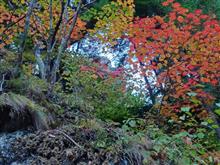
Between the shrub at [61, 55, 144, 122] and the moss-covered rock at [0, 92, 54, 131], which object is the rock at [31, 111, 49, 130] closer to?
the moss-covered rock at [0, 92, 54, 131]

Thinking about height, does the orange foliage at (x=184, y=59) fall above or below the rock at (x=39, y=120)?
above

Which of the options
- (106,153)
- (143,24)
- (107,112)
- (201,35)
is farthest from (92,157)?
(143,24)

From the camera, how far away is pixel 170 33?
230 inches

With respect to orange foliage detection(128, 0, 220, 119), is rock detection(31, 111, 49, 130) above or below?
below

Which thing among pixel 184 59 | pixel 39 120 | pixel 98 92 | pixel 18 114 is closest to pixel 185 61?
pixel 184 59

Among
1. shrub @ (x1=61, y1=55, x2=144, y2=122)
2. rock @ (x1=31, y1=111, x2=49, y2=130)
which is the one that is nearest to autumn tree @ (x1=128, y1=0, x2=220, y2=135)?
shrub @ (x1=61, y1=55, x2=144, y2=122)

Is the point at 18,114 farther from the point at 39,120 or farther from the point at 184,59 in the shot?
the point at 184,59

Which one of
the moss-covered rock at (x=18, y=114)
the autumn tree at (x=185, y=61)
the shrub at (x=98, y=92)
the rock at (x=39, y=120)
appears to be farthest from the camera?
the autumn tree at (x=185, y=61)

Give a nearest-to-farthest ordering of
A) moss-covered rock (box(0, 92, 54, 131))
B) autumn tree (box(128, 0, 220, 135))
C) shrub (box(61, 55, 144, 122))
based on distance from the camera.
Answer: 1. moss-covered rock (box(0, 92, 54, 131))
2. shrub (box(61, 55, 144, 122))
3. autumn tree (box(128, 0, 220, 135))

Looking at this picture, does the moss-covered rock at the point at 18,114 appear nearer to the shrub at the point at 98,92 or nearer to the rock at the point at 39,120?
the rock at the point at 39,120

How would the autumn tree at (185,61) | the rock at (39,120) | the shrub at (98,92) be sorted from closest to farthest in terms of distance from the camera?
the rock at (39,120), the shrub at (98,92), the autumn tree at (185,61)

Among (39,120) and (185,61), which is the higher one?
→ (185,61)

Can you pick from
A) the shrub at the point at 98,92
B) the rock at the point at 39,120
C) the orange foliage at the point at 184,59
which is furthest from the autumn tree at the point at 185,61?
the rock at the point at 39,120

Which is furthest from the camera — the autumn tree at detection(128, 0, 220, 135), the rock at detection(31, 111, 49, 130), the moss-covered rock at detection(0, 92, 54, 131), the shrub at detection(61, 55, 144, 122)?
the autumn tree at detection(128, 0, 220, 135)
